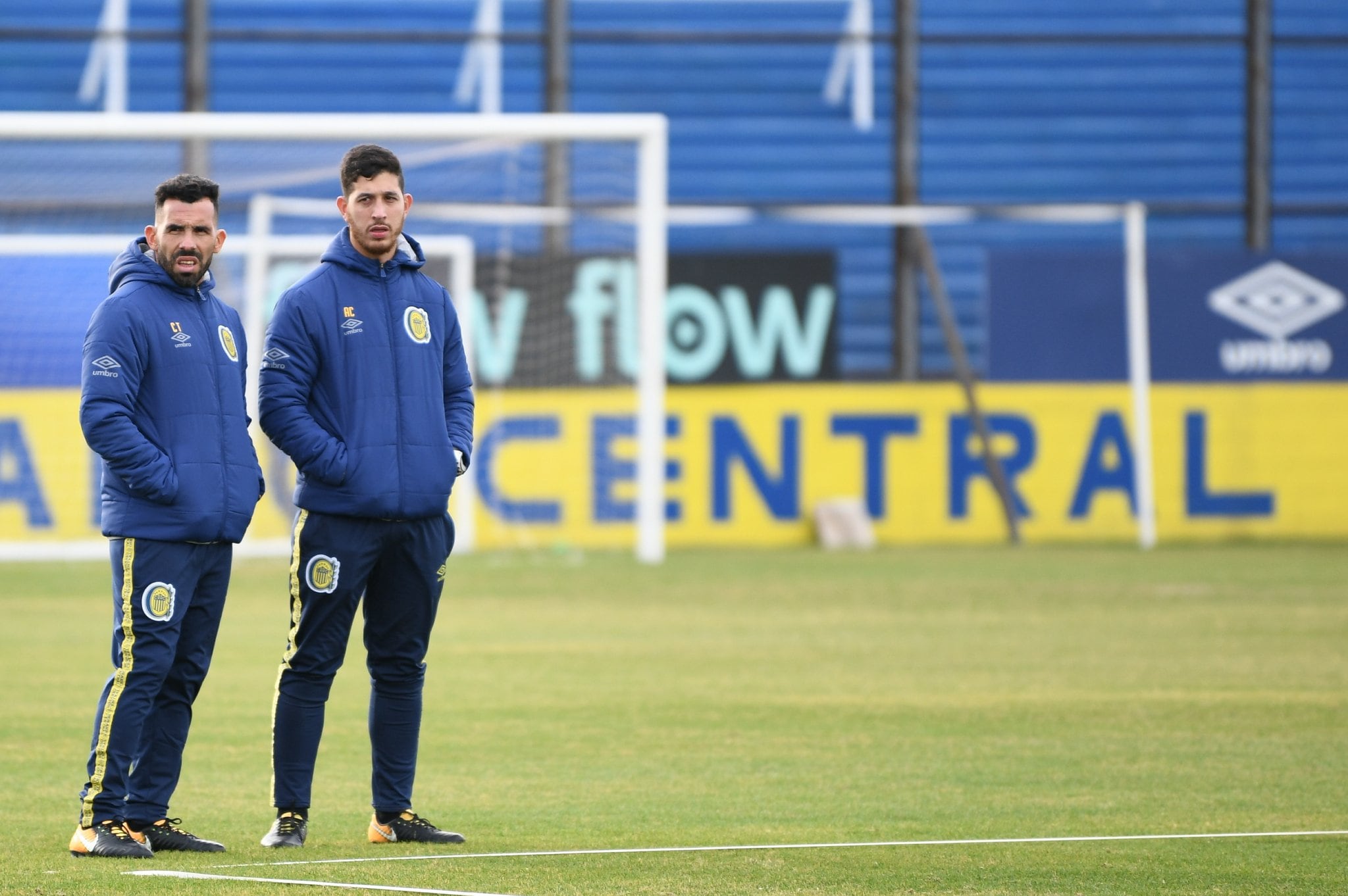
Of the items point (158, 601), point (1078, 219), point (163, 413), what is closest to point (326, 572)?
point (158, 601)

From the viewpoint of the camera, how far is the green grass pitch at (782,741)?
5.28m

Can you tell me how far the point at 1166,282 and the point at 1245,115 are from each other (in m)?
4.61

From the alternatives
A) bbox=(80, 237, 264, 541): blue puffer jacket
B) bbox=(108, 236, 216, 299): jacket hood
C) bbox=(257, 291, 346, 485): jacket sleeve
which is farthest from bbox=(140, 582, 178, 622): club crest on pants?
bbox=(108, 236, 216, 299): jacket hood

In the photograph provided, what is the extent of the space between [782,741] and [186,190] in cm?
340

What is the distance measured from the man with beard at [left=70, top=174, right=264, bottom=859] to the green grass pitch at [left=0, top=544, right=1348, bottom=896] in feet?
0.78

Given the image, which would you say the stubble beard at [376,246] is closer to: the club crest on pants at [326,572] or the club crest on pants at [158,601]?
the club crest on pants at [326,572]

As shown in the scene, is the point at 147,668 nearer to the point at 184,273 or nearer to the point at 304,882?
the point at 304,882

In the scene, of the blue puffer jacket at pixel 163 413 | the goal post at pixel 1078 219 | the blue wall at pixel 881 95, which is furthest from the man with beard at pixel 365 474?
the blue wall at pixel 881 95

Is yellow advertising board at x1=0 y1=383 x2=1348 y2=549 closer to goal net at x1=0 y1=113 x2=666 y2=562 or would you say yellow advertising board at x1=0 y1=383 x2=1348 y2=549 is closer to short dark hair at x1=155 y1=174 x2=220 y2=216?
goal net at x1=0 y1=113 x2=666 y2=562

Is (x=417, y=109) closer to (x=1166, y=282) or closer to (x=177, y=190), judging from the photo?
(x=1166, y=282)

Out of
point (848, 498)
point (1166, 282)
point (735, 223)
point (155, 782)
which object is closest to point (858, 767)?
point (155, 782)

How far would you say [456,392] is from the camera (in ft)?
19.1

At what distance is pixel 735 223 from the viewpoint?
23719 millimetres

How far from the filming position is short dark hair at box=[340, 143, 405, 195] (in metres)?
5.54
